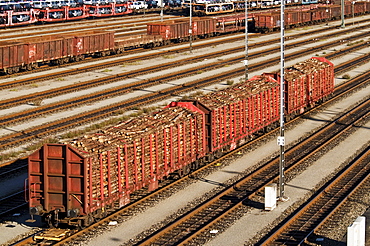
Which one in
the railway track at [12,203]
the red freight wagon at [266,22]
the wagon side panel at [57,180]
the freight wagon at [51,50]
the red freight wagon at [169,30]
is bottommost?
the railway track at [12,203]

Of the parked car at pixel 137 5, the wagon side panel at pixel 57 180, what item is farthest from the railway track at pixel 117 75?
the parked car at pixel 137 5

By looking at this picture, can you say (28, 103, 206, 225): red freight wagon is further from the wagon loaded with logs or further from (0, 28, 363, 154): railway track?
(0, 28, 363, 154): railway track

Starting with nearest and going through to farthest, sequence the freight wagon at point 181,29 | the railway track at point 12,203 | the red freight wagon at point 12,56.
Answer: the railway track at point 12,203
the red freight wagon at point 12,56
the freight wagon at point 181,29

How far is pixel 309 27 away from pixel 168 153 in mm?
72476

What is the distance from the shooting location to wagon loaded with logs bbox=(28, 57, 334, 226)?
21.6 metres

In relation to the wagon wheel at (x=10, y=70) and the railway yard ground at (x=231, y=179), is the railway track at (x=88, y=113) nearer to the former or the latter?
the railway yard ground at (x=231, y=179)

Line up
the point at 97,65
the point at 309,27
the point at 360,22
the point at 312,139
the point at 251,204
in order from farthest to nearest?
the point at 360,22
the point at 309,27
the point at 97,65
the point at 312,139
the point at 251,204

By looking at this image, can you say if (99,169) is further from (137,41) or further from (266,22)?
(266,22)

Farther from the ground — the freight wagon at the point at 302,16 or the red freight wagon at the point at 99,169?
the freight wagon at the point at 302,16

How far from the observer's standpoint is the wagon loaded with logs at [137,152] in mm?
21641

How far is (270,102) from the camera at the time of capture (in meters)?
35.5

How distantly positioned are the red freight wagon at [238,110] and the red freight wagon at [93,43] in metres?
27.9

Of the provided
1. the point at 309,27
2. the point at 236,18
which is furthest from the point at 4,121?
the point at 309,27

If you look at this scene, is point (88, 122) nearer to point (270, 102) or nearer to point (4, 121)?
point (4, 121)
